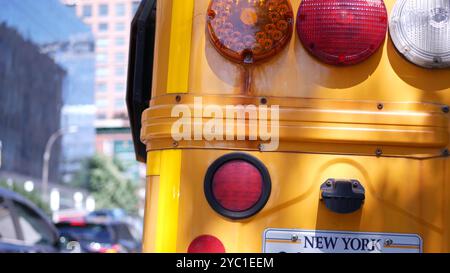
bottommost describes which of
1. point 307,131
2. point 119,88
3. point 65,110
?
point 307,131

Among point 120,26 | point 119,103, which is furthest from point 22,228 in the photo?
point 120,26

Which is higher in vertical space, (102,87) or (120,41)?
(120,41)

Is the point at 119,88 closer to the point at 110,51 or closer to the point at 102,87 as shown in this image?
the point at 102,87

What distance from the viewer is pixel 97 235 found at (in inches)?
614

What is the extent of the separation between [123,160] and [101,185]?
4516 mm

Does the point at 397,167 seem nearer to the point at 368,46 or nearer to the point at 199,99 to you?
the point at 368,46

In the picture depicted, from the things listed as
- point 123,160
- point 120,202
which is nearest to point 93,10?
point 123,160

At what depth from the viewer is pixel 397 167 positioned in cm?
264

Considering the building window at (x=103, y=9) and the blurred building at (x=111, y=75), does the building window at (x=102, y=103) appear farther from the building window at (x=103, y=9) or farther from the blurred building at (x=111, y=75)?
the building window at (x=103, y=9)

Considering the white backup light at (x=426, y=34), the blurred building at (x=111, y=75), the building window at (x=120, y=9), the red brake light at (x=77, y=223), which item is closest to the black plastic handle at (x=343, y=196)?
the white backup light at (x=426, y=34)

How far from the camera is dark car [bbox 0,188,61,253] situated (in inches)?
341

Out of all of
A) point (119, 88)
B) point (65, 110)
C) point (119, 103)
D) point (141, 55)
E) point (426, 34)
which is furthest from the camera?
point (119, 88)

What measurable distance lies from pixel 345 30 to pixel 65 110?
6375 cm

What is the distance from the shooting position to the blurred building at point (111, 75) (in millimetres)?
71250
